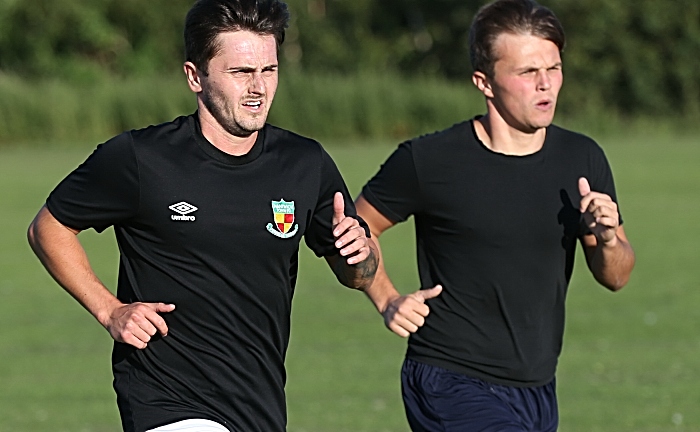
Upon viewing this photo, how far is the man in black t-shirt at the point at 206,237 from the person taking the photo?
16.3ft

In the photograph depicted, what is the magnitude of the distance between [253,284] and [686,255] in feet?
46.6

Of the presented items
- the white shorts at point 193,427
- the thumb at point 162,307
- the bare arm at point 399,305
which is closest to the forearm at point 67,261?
the thumb at point 162,307

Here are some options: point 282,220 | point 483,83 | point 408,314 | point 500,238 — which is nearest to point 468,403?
point 408,314

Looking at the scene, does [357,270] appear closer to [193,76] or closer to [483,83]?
[193,76]

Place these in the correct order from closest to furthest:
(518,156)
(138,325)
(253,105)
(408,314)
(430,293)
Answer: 1. (138,325)
2. (253,105)
3. (408,314)
4. (430,293)
5. (518,156)

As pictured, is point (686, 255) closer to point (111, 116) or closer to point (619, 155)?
point (619, 155)

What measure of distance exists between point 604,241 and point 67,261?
217 centimetres

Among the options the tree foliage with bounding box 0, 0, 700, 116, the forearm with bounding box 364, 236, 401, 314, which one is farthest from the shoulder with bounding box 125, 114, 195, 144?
the tree foliage with bounding box 0, 0, 700, 116

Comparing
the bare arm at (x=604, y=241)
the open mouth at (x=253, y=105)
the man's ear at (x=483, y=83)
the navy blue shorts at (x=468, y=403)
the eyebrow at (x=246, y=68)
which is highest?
the man's ear at (x=483, y=83)

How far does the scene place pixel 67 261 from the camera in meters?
5.04

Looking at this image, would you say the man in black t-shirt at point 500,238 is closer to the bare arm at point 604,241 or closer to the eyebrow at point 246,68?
the bare arm at point 604,241

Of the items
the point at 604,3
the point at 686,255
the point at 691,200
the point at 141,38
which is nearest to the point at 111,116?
the point at 141,38

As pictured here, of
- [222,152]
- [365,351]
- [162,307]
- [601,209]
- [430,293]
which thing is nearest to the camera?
[162,307]

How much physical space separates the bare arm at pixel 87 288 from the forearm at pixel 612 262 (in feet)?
6.54
